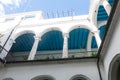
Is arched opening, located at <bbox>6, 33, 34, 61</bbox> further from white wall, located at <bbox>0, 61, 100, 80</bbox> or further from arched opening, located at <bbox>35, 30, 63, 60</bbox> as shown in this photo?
white wall, located at <bbox>0, 61, 100, 80</bbox>

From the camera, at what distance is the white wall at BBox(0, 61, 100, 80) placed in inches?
360

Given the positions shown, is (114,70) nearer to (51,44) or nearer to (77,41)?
(77,41)

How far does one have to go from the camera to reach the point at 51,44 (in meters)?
17.0

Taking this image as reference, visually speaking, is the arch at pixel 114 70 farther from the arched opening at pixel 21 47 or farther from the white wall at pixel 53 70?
the arched opening at pixel 21 47

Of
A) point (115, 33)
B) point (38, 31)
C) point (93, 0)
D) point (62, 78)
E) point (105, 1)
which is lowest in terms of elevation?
point (62, 78)

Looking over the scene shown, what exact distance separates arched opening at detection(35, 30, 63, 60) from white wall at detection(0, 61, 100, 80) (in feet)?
19.8

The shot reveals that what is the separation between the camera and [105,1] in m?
12.8

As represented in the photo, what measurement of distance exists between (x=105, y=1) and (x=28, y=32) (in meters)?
6.56

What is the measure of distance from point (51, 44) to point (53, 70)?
300 inches

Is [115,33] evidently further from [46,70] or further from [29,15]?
[29,15]

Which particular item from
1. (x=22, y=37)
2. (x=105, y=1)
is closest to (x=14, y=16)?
(x=22, y=37)

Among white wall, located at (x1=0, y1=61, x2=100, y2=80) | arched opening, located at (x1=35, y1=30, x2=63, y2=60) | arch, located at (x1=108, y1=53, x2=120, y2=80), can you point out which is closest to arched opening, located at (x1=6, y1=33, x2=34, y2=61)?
arched opening, located at (x1=35, y1=30, x2=63, y2=60)

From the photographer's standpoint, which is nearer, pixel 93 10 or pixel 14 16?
pixel 93 10

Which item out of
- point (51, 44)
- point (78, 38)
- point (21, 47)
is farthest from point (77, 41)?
point (21, 47)
